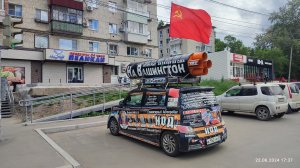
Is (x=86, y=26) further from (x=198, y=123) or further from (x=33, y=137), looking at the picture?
(x=198, y=123)

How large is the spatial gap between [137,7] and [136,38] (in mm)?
4582

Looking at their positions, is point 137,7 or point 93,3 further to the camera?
point 137,7

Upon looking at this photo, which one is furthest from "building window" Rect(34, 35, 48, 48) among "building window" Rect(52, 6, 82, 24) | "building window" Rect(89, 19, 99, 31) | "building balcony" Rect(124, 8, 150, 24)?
"building balcony" Rect(124, 8, 150, 24)

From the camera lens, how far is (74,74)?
89.6 feet

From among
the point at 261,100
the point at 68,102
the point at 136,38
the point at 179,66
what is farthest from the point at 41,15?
the point at 179,66

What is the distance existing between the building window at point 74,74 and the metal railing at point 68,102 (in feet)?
40.0

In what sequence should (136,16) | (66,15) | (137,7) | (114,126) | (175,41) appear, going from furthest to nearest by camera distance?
(175,41)
(137,7)
(136,16)
(66,15)
(114,126)

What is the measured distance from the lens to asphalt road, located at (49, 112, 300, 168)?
5633 mm

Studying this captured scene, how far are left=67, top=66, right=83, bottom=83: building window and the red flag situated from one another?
19.6 meters

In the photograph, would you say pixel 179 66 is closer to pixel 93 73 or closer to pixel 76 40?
pixel 93 73

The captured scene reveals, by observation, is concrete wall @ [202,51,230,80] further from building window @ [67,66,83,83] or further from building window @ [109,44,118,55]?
building window @ [67,66,83,83]

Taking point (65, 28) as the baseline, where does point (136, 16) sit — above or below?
above

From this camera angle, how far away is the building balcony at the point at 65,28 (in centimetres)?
2506

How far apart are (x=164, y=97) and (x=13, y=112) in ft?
41.7
